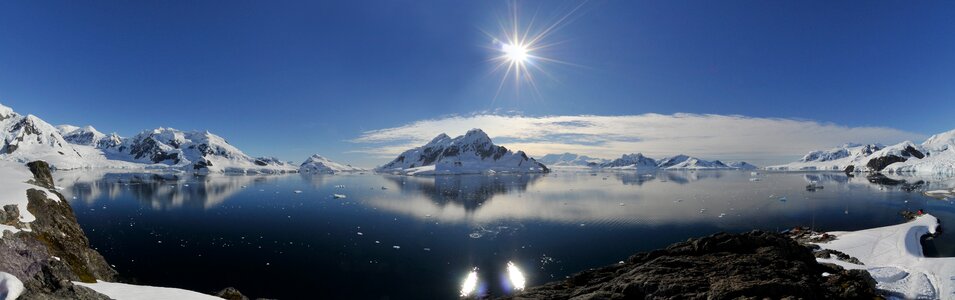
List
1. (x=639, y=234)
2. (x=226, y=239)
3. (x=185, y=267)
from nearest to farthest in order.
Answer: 1. (x=185, y=267)
2. (x=226, y=239)
3. (x=639, y=234)

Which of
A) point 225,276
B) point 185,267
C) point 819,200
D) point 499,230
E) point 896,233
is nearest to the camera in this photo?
point 225,276

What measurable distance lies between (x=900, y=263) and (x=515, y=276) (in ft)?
74.8

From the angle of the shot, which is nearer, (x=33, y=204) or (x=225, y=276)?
(x=33, y=204)

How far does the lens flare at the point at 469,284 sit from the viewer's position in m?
26.2

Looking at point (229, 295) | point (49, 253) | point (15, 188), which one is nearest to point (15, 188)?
point (15, 188)

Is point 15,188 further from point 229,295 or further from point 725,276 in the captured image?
point 725,276

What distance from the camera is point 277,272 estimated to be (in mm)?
29234

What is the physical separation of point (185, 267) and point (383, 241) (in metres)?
15.5

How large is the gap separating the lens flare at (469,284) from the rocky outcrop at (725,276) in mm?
5041

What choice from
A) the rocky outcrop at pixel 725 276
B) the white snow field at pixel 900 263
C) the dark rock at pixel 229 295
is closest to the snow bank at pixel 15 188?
the dark rock at pixel 229 295

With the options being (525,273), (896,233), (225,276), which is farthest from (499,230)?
(896,233)

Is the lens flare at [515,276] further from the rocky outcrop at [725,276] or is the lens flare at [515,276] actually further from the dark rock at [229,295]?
the dark rock at [229,295]

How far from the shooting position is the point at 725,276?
711 inches

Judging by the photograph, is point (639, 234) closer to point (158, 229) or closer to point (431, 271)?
point (431, 271)
